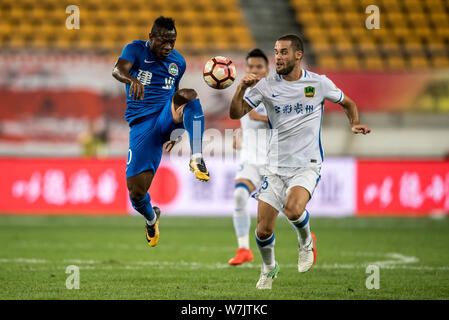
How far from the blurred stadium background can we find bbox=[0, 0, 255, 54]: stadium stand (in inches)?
1.9

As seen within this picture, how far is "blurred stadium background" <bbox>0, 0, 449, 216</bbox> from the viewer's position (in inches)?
587

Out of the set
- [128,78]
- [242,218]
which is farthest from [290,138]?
[242,218]

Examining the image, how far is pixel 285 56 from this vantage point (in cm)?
659

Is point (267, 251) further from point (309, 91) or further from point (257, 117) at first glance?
point (257, 117)

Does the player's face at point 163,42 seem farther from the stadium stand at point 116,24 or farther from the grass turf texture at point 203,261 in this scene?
the stadium stand at point 116,24

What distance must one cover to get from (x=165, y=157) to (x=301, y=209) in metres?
8.87

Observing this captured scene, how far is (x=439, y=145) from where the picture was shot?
19.1 m

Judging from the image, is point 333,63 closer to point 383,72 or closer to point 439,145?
point 383,72

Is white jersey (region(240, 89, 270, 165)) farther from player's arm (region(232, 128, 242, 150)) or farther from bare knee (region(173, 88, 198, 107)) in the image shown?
bare knee (region(173, 88, 198, 107))

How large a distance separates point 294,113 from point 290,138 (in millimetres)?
247

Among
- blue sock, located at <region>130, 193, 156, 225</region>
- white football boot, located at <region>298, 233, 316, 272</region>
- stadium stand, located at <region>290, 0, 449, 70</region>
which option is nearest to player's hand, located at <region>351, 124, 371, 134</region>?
white football boot, located at <region>298, 233, 316, 272</region>

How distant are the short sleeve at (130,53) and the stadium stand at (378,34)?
1252 cm

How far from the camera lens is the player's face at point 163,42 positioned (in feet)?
22.7
